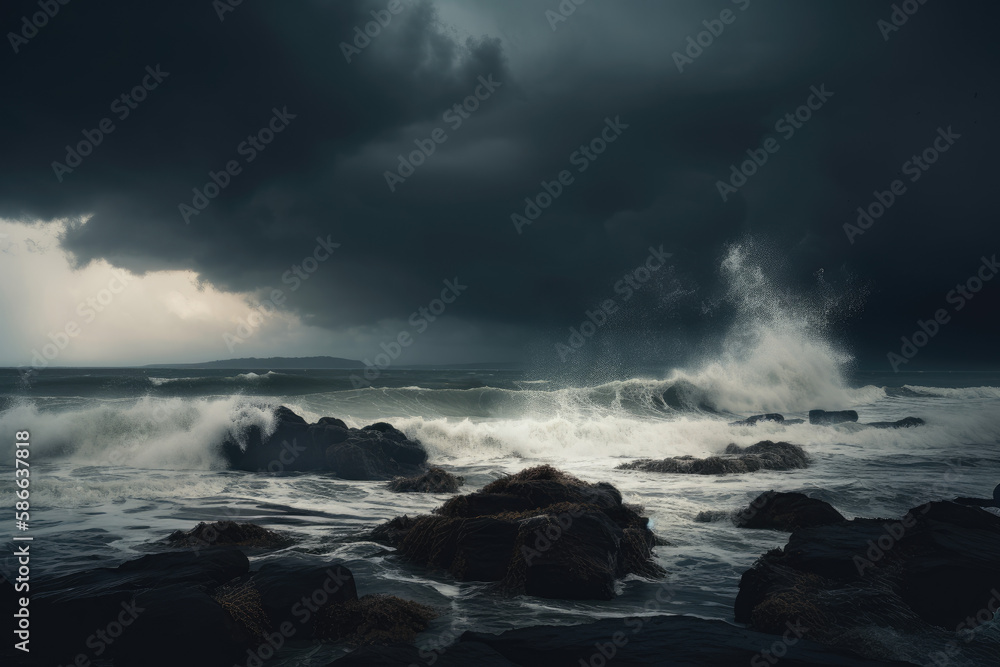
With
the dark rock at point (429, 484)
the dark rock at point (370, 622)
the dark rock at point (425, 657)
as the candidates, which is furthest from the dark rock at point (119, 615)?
the dark rock at point (429, 484)

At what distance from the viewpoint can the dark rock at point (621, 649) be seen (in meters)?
4.25

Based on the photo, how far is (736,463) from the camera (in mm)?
16031

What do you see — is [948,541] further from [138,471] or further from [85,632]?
[138,471]

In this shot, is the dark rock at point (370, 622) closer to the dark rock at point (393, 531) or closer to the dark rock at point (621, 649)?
the dark rock at point (621, 649)

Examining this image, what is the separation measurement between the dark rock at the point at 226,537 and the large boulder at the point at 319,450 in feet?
24.4

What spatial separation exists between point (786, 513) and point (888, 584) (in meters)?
3.70

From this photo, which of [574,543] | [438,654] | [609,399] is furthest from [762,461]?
[609,399]

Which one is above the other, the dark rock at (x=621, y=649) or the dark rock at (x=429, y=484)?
the dark rock at (x=621, y=649)

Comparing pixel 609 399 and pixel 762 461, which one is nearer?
pixel 762 461

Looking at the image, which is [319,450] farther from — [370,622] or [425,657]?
[425,657]

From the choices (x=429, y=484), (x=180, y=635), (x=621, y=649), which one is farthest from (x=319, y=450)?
(x=621, y=649)

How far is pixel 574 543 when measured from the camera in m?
6.98

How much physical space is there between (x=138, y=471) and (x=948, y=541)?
1931 cm

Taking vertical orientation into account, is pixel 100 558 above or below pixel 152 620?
below
